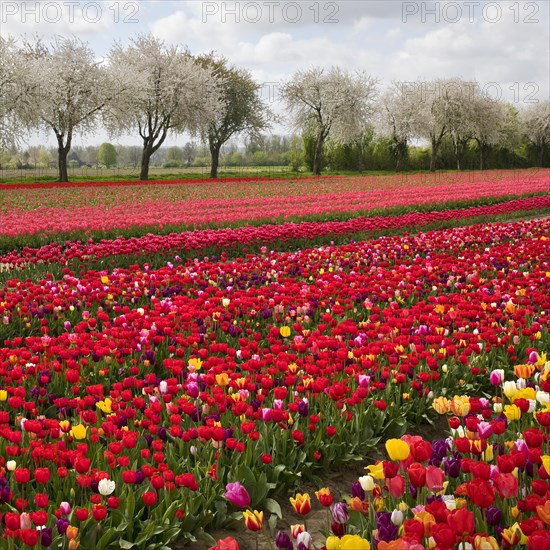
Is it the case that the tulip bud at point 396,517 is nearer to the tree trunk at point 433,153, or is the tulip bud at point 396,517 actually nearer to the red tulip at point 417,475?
the red tulip at point 417,475

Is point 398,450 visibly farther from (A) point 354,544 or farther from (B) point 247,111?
(B) point 247,111

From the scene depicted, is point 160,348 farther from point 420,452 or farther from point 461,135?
point 461,135

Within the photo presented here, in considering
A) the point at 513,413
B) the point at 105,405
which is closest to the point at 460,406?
the point at 513,413

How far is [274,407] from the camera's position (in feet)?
11.8

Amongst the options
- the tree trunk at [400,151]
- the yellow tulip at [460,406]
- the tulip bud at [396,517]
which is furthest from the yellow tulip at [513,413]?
the tree trunk at [400,151]

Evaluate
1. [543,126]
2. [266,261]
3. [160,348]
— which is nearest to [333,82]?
[543,126]

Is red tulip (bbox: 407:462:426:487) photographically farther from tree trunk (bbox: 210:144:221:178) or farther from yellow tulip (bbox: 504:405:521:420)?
tree trunk (bbox: 210:144:221:178)

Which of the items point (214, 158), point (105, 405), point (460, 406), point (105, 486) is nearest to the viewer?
point (105, 486)

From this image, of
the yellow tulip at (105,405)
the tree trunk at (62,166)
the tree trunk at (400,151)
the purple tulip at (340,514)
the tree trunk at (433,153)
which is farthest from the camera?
the tree trunk at (400,151)

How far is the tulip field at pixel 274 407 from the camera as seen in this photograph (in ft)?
8.78

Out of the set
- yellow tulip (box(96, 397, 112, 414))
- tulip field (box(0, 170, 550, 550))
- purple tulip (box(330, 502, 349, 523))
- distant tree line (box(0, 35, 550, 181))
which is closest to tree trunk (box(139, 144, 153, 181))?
distant tree line (box(0, 35, 550, 181))

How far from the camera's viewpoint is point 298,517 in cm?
364

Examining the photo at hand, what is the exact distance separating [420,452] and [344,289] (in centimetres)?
424

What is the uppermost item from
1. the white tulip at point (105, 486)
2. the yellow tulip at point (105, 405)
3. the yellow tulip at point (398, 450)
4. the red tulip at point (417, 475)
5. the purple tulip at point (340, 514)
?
the yellow tulip at point (398, 450)
